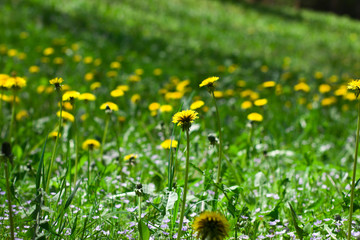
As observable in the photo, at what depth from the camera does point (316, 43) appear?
→ 952cm

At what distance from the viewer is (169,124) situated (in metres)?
2.53

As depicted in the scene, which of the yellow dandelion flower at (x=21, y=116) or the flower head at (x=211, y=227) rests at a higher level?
the yellow dandelion flower at (x=21, y=116)

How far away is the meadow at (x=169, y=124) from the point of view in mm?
1469

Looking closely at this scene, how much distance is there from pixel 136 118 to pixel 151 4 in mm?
8766

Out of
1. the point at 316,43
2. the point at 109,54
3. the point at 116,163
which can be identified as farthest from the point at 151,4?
the point at 116,163

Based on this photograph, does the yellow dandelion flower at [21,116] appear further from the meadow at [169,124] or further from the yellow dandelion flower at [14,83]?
the yellow dandelion flower at [14,83]

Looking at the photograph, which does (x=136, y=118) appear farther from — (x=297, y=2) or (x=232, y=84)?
(x=297, y=2)

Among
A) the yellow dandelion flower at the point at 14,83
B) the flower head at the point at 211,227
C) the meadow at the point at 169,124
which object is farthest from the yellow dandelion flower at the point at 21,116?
the flower head at the point at 211,227

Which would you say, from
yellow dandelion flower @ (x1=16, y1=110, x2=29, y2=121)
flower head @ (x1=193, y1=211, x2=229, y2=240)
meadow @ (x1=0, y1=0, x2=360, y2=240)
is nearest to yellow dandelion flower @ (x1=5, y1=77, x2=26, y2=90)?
meadow @ (x1=0, y1=0, x2=360, y2=240)

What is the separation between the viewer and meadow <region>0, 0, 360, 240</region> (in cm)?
147

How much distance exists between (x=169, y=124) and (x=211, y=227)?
148cm

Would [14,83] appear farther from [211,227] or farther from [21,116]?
[21,116]

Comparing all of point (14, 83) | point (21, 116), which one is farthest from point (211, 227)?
point (21, 116)

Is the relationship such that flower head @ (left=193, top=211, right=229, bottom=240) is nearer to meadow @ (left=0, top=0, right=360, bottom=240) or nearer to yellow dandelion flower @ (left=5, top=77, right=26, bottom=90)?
meadow @ (left=0, top=0, right=360, bottom=240)
